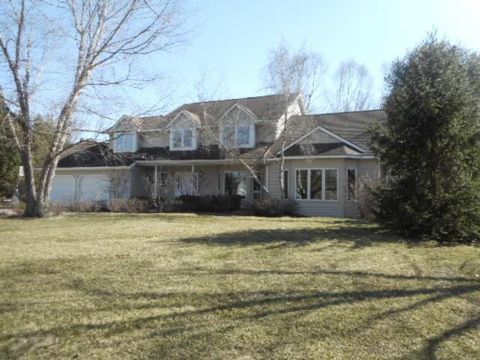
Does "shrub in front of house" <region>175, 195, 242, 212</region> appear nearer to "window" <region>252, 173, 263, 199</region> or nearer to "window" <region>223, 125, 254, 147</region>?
"window" <region>252, 173, 263, 199</region>

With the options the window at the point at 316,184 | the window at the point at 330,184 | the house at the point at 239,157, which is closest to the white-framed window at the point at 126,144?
the house at the point at 239,157

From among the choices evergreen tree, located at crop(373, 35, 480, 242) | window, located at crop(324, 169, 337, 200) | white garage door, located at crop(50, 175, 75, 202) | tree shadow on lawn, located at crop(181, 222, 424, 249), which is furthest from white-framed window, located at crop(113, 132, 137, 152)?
evergreen tree, located at crop(373, 35, 480, 242)

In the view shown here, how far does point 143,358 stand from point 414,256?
641 centimetres

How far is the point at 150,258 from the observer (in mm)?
8867

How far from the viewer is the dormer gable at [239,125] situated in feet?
88.9

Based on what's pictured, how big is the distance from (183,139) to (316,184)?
360 inches

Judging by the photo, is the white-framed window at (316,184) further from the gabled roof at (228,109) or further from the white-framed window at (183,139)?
the white-framed window at (183,139)

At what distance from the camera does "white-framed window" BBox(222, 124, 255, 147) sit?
2681cm

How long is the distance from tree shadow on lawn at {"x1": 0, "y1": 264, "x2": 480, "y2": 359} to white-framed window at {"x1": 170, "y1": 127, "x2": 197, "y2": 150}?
22.0 m

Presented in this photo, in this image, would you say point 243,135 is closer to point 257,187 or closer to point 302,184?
point 257,187

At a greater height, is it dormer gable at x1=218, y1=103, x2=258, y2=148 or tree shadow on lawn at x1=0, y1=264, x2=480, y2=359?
dormer gable at x1=218, y1=103, x2=258, y2=148

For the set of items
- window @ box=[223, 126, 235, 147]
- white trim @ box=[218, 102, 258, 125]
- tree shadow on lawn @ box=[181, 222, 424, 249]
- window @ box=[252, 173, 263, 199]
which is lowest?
tree shadow on lawn @ box=[181, 222, 424, 249]

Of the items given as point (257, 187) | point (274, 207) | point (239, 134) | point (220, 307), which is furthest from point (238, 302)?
point (239, 134)

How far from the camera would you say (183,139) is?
96.8 feet
